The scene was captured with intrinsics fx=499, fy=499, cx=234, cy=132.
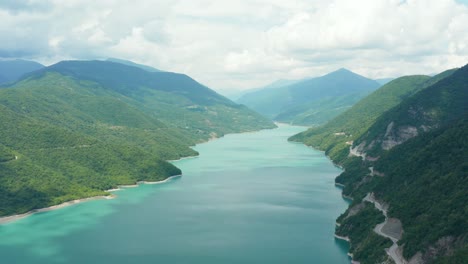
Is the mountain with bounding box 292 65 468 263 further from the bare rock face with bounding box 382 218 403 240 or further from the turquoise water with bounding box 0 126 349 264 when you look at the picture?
the turquoise water with bounding box 0 126 349 264

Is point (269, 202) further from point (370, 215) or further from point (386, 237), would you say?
point (386, 237)

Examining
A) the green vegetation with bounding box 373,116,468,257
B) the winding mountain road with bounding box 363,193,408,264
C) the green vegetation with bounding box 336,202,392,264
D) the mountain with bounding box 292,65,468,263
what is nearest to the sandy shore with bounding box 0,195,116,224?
the mountain with bounding box 292,65,468,263

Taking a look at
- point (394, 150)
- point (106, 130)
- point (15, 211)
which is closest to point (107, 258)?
point (15, 211)

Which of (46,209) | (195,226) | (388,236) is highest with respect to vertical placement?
(388,236)

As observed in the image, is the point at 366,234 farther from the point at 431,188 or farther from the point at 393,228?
the point at 431,188

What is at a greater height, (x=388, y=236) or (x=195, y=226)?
(x=388, y=236)

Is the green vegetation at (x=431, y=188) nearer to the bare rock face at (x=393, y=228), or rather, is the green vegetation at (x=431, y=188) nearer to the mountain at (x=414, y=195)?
the mountain at (x=414, y=195)

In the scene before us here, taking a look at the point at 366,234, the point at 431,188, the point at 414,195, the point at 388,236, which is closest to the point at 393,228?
the point at 388,236

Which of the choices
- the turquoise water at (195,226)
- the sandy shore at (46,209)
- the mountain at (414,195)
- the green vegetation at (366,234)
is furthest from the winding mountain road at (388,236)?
the sandy shore at (46,209)
